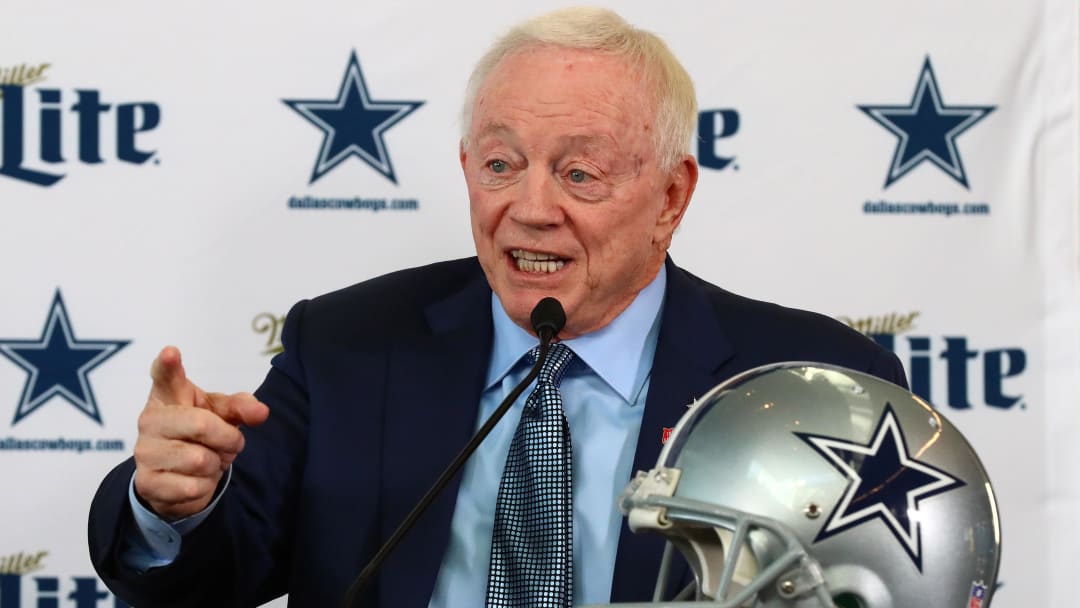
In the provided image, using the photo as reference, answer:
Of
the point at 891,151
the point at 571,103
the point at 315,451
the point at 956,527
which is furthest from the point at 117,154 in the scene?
the point at 956,527

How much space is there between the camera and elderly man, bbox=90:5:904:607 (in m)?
1.94

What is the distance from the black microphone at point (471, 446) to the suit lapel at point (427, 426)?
0.22m

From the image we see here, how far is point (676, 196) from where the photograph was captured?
7.34 ft

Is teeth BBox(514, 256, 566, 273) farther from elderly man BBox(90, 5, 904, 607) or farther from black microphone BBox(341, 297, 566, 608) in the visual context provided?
black microphone BBox(341, 297, 566, 608)

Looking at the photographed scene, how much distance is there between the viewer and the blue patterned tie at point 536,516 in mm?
1881

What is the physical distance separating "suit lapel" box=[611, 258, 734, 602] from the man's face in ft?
0.48

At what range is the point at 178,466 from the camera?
5.41ft

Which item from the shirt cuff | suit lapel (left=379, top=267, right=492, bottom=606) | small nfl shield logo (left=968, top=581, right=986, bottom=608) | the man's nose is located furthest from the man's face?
small nfl shield logo (left=968, top=581, right=986, bottom=608)

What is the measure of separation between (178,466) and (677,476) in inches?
23.7

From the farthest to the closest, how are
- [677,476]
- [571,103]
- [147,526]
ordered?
[571,103] < [147,526] < [677,476]

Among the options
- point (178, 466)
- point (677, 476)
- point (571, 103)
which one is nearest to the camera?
point (677, 476)

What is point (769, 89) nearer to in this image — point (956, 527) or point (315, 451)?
point (315, 451)

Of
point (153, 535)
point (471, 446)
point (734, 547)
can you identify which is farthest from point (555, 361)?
point (734, 547)

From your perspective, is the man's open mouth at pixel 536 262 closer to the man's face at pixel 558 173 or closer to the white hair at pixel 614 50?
the man's face at pixel 558 173
